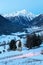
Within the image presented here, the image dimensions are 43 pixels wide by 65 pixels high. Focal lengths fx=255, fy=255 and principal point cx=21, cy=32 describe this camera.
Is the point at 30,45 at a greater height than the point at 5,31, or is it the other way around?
the point at 5,31

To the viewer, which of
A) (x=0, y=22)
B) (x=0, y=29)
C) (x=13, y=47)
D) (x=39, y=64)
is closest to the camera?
(x=39, y=64)

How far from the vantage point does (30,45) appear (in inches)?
1454

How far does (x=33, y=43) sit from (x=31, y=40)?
0.63m

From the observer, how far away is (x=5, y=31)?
170 m

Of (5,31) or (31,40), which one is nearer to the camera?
(31,40)

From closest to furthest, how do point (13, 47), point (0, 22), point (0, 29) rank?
point (13, 47) → point (0, 29) → point (0, 22)

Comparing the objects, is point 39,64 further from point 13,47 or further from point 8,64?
point 13,47

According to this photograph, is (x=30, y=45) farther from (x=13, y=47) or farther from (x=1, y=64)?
(x=1, y=64)

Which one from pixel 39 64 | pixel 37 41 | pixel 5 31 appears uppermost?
pixel 5 31

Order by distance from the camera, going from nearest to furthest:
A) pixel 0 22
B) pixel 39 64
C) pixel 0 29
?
pixel 39 64 → pixel 0 29 → pixel 0 22

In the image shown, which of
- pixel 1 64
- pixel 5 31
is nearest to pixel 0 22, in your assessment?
pixel 5 31

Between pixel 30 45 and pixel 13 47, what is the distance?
8.60 ft

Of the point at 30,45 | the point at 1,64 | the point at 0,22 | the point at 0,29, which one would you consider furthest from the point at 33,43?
the point at 0,22

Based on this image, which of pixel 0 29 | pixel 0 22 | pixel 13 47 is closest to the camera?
pixel 13 47
